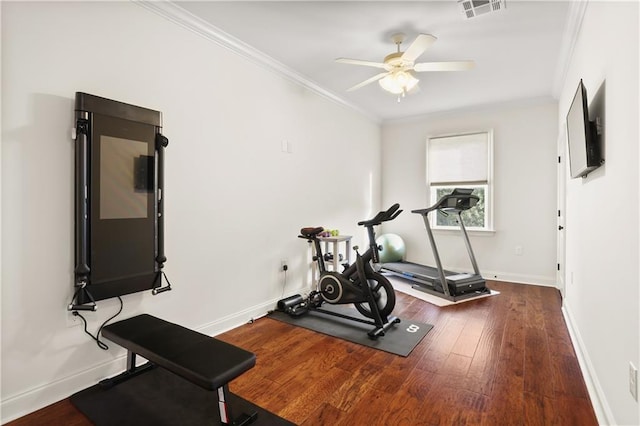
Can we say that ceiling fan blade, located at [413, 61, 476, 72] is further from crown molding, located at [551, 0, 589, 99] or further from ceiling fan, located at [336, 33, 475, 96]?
crown molding, located at [551, 0, 589, 99]

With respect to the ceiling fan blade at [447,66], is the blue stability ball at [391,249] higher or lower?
lower

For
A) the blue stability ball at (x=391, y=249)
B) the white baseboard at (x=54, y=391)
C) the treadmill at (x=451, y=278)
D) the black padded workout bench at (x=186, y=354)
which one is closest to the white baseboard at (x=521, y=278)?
the treadmill at (x=451, y=278)

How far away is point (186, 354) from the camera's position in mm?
1637

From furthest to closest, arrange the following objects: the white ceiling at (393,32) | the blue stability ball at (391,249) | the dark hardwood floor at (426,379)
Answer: the blue stability ball at (391,249), the white ceiling at (393,32), the dark hardwood floor at (426,379)

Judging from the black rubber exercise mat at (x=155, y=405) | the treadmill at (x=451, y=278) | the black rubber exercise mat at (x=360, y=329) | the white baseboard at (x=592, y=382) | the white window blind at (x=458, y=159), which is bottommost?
the black rubber exercise mat at (x=155, y=405)

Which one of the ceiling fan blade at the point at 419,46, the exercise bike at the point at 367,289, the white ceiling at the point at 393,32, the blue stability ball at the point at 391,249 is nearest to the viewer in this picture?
the ceiling fan blade at the point at 419,46

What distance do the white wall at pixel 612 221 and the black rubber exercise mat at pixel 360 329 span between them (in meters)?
1.15

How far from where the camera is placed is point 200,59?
109 inches

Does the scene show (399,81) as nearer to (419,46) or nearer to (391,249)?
(419,46)

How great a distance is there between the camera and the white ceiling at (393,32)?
8.25 ft

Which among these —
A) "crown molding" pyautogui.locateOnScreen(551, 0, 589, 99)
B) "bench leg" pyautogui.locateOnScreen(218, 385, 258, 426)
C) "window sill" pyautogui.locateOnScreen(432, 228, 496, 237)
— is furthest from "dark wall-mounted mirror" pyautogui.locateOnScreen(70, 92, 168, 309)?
"window sill" pyautogui.locateOnScreen(432, 228, 496, 237)

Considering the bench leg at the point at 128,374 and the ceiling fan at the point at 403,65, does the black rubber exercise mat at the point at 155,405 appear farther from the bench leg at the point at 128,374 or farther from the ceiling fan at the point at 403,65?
the ceiling fan at the point at 403,65

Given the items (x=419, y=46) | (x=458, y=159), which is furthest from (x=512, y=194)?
(x=419, y=46)

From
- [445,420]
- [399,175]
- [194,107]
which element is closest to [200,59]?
[194,107]
